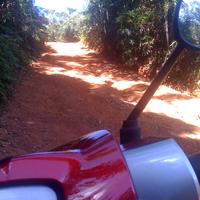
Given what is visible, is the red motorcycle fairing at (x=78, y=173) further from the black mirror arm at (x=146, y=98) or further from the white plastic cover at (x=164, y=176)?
the black mirror arm at (x=146, y=98)

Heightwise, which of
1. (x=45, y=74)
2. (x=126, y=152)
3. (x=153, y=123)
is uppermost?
(x=126, y=152)

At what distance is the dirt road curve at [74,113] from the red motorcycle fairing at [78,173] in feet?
9.26

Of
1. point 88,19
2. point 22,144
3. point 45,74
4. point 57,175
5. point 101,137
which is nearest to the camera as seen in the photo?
point 57,175

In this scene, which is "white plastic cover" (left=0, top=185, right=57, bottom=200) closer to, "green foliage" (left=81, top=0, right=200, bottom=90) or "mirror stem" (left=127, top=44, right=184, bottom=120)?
"mirror stem" (left=127, top=44, right=184, bottom=120)

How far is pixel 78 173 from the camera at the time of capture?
98cm

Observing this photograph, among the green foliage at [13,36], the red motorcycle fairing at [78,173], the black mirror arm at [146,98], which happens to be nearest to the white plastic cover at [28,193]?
the red motorcycle fairing at [78,173]

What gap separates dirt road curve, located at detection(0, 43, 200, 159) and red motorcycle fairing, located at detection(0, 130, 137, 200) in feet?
9.26

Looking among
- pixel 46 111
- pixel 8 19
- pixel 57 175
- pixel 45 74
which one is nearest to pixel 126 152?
pixel 57 175

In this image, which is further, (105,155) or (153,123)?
(153,123)

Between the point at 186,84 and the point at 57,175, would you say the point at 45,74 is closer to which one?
the point at 186,84

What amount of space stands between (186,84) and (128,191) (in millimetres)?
9760

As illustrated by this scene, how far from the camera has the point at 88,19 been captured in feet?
44.1

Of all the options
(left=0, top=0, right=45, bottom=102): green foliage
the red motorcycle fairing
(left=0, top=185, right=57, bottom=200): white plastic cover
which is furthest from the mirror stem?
(left=0, top=0, right=45, bottom=102): green foliage

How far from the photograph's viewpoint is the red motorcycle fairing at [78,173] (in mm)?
888
